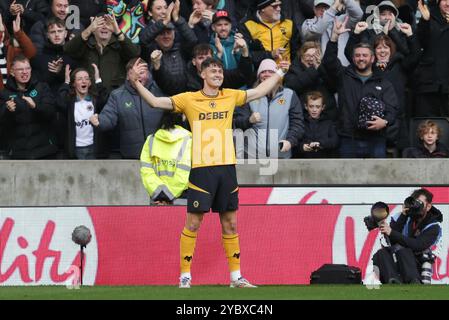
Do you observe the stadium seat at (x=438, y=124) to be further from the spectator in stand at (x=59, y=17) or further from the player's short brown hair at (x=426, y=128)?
the spectator in stand at (x=59, y=17)

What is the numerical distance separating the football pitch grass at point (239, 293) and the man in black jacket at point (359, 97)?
4695 mm

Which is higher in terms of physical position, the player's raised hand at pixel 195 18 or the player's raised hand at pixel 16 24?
the player's raised hand at pixel 195 18

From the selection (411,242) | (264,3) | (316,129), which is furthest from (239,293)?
(264,3)

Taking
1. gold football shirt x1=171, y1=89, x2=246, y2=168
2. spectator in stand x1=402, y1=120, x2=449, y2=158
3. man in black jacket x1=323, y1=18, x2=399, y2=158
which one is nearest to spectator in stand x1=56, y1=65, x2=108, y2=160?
man in black jacket x1=323, y1=18, x2=399, y2=158

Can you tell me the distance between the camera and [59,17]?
19.4m

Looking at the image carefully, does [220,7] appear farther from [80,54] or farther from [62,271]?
[62,271]

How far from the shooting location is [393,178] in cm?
1880

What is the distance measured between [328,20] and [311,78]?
0.87 meters

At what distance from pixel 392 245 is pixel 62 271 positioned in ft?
12.7

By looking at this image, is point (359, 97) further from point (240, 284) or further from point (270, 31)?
point (240, 284)

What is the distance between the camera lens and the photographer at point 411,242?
15609mm

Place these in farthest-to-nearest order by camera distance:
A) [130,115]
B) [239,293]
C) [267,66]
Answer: [130,115]
[267,66]
[239,293]

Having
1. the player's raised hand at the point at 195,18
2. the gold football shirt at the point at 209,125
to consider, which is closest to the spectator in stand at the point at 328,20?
the player's raised hand at the point at 195,18

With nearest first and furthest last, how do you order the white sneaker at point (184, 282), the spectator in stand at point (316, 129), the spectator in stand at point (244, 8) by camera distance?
the white sneaker at point (184, 282) < the spectator in stand at point (316, 129) < the spectator in stand at point (244, 8)
